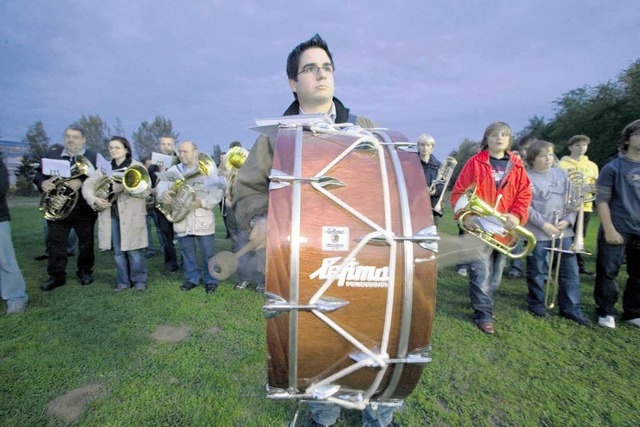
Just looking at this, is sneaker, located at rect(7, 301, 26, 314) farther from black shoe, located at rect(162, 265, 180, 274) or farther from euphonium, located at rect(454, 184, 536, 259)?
euphonium, located at rect(454, 184, 536, 259)

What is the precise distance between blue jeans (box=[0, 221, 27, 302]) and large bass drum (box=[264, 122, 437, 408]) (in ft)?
13.7

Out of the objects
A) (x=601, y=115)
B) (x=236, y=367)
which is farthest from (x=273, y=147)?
(x=601, y=115)

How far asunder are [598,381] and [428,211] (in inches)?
106

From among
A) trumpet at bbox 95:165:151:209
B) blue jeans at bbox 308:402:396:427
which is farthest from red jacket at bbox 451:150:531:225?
trumpet at bbox 95:165:151:209

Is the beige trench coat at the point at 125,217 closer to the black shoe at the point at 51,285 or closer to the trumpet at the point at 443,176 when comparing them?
the black shoe at the point at 51,285

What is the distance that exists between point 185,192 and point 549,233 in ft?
15.9

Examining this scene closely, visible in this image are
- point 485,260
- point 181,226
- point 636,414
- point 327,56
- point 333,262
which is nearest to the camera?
point 333,262

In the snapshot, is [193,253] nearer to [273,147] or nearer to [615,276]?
[273,147]

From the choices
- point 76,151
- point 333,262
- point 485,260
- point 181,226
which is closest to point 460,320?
point 485,260

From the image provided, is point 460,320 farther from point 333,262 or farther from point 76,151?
point 76,151

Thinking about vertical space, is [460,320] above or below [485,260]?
below

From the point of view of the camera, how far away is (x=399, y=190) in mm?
1435

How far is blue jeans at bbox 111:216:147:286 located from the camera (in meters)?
4.64

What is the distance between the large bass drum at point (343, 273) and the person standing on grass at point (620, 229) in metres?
3.61
